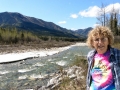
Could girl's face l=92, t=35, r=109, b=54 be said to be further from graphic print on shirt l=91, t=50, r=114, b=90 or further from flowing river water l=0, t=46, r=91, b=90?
flowing river water l=0, t=46, r=91, b=90

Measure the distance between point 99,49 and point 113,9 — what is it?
5468cm

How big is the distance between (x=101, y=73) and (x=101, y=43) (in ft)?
1.42

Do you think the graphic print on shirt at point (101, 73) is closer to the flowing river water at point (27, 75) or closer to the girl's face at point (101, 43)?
the girl's face at point (101, 43)

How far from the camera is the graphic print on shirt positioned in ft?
11.1

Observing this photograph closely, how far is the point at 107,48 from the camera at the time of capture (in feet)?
11.7

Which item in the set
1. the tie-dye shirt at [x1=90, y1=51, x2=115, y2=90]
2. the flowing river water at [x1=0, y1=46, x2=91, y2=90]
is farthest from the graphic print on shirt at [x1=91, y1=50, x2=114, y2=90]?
the flowing river water at [x1=0, y1=46, x2=91, y2=90]

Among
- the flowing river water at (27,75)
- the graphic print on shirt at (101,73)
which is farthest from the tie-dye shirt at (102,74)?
the flowing river water at (27,75)

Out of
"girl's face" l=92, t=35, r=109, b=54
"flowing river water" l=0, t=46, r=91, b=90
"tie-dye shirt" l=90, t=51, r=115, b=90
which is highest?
"girl's face" l=92, t=35, r=109, b=54

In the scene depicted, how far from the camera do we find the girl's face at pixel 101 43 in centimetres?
351

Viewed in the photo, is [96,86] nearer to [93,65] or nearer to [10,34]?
[93,65]

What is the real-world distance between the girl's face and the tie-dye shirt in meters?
0.07

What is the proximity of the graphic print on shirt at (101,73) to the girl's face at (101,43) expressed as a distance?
9 centimetres

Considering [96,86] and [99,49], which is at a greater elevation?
[99,49]

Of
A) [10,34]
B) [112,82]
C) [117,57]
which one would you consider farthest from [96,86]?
[10,34]
